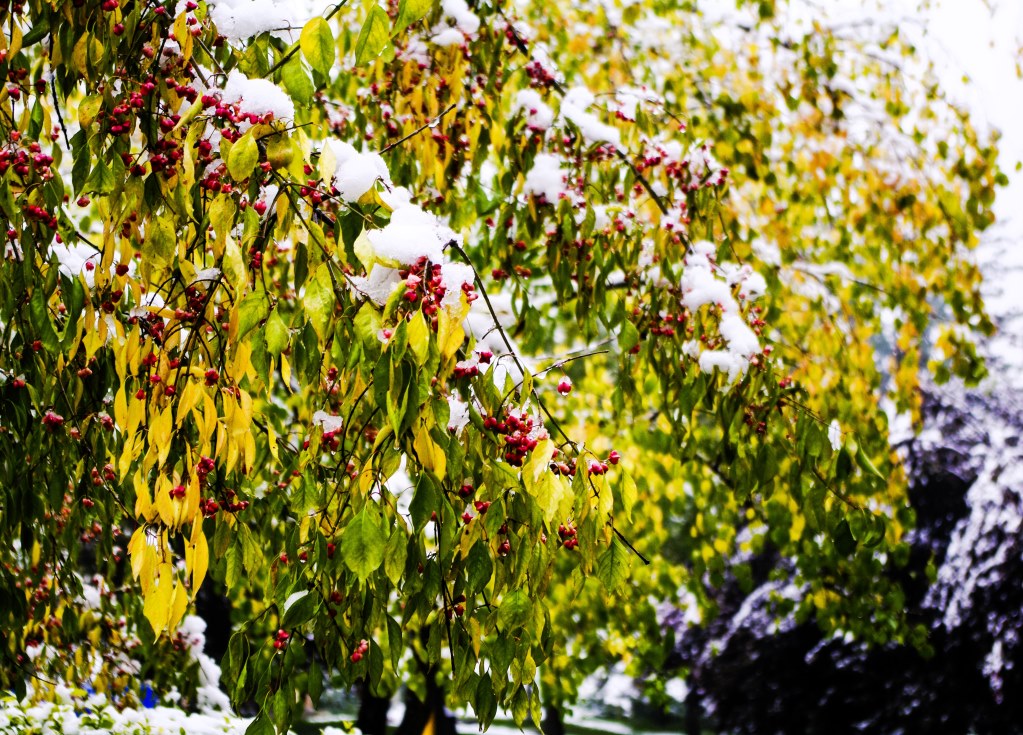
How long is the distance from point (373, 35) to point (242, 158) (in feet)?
0.87

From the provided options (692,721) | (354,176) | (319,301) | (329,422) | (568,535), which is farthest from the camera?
(692,721)

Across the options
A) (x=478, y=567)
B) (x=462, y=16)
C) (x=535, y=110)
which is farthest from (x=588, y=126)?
(x=478, y=567)

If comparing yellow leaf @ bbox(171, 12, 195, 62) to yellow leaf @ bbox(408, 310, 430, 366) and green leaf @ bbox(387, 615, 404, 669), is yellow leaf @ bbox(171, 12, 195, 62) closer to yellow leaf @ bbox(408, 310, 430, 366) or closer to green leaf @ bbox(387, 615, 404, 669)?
yellow leaf @ bbox(408, 310, 430, 366)

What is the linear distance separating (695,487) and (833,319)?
125 centimetres

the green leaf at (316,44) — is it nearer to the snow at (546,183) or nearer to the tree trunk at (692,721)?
the snow at (546,183)

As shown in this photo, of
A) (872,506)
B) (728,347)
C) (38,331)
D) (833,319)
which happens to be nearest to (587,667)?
(872,506)

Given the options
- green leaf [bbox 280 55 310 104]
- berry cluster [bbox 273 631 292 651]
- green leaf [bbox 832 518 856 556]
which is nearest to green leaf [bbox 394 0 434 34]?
green leaf [bbox 280 55 310 104]

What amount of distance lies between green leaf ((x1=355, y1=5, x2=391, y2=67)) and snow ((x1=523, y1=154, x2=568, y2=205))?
Answer: 1.08 m

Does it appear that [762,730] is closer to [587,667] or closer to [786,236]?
[587,667]

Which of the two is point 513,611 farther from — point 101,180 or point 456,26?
point 456,26

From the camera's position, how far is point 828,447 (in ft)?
6.77

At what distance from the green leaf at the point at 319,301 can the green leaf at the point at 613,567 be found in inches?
19.9

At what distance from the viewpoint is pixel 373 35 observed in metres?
1.29

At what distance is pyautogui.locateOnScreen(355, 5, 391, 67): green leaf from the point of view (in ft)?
4.23
